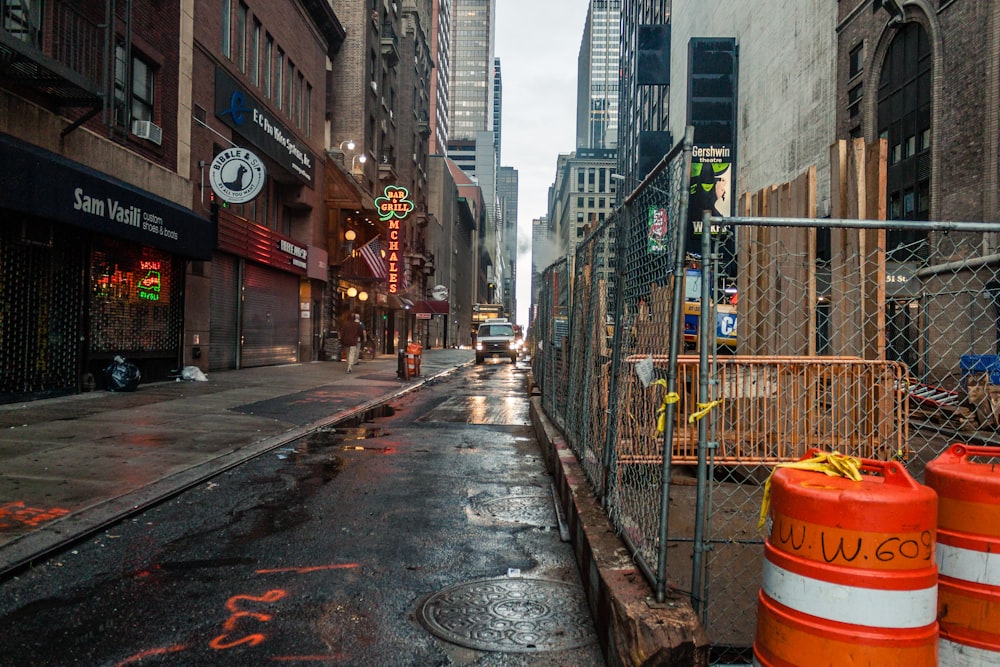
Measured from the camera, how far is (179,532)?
522 centimetres

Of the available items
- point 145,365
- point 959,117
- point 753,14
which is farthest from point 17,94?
point 753,14

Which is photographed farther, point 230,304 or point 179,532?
point 230,304

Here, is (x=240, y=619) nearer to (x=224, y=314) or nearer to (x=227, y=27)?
(x=224, y=314)

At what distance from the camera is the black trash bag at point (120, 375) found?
1363 cm

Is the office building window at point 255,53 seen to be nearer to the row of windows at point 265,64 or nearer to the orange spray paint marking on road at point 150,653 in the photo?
the row of windows at point 265,64

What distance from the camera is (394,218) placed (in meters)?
32.9

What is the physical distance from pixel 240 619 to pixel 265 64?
896 inches

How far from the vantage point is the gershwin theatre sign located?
105 feet

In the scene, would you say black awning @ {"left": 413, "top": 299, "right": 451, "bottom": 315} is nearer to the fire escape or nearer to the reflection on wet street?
the reflection on wet street

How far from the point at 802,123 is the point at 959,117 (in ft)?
45.1

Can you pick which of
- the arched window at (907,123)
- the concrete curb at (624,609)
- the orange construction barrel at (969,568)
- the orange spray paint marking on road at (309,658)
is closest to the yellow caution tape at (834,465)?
the orange construction barrel at (969,568)

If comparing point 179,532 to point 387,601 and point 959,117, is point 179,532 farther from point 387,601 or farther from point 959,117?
point 959,117

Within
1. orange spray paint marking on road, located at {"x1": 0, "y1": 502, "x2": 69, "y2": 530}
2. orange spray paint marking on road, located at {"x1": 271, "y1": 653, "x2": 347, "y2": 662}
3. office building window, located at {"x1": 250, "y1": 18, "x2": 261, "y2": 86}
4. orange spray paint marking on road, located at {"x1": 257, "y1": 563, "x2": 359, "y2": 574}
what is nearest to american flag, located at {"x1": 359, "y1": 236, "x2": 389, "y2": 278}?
office building window, located at {"x1": 250, "y1": 18, "x2": 261, "y2": 86}

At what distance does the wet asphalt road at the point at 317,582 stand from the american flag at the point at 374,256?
23527 mm
